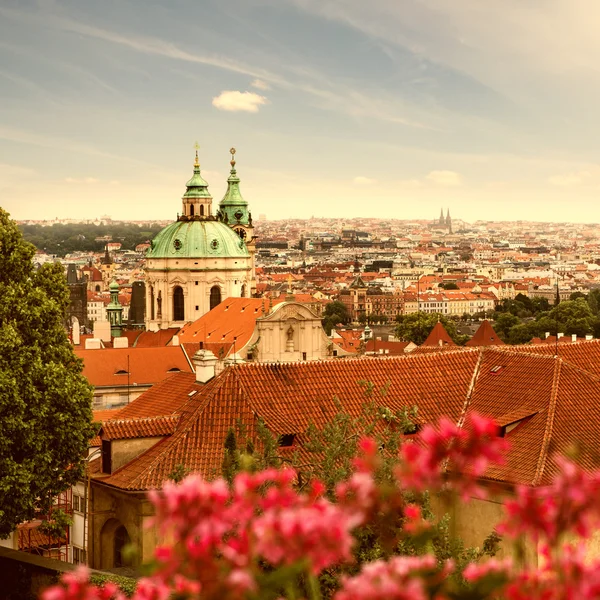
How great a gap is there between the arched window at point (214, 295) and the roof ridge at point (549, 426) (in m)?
57.0

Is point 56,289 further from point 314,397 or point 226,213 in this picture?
point 226,213

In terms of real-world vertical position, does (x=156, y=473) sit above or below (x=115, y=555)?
above

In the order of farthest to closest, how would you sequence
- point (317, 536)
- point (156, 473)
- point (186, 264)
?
point (186, 264) < point (156, 473) < point (317, 536)

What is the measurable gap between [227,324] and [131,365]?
1202 cm

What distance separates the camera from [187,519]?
407 cm

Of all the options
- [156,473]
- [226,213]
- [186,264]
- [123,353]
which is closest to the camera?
[156,473]

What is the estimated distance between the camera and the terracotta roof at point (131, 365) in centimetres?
5044

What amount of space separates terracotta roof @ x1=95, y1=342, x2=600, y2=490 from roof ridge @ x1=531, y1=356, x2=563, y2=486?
18mm

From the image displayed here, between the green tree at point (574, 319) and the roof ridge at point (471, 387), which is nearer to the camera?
the roof ridge at point (471, 387)

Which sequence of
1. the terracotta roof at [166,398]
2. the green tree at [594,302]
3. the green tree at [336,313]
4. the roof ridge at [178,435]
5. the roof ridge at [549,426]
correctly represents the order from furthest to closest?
the green tree at [336,313] < the green tree at [594,302] < the terracotta roof at [166,398] < the roof ridge at [178,435] < the roof ridge at [549,426]

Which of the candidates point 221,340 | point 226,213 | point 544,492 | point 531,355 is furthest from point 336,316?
point 544,492

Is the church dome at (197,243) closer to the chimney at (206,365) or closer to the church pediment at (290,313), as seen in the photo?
the church pediment at (290,313)

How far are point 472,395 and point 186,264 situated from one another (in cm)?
5749

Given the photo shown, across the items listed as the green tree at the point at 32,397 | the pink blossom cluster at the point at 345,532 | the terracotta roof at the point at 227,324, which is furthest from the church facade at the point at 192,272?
the pink blossom cluster at the point at 345,532
